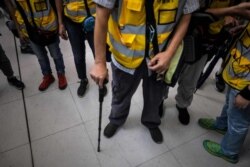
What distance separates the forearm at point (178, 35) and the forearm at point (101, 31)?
336mm

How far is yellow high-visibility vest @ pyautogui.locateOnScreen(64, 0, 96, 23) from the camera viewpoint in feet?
4.82

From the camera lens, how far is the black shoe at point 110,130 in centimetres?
163

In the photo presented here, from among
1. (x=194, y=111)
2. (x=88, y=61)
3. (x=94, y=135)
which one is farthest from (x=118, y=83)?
(x=88, y=61)

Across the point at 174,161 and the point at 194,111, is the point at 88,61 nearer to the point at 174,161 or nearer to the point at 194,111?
the point at 194,111

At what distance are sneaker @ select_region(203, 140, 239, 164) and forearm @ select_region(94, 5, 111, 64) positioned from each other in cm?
106

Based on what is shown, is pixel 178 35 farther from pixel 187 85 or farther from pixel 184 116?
pixel 184 116

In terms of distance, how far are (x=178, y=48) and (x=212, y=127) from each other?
2.99 feet

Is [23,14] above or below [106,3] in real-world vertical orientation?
below

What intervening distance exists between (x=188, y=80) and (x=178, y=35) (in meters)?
0.56

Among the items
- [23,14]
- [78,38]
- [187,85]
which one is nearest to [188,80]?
[187,85]

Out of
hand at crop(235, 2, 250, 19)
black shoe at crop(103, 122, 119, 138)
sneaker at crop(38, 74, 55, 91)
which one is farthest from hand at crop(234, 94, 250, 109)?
sneaker at crop(38, 74, 55, 91)

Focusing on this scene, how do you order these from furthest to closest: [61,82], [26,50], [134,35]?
[26,50] < [61,82] < [134,35]

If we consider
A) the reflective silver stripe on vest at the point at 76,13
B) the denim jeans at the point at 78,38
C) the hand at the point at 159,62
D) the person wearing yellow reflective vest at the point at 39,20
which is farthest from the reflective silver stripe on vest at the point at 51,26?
the hand at the point at 159,62

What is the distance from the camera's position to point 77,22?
1563 millimetres
